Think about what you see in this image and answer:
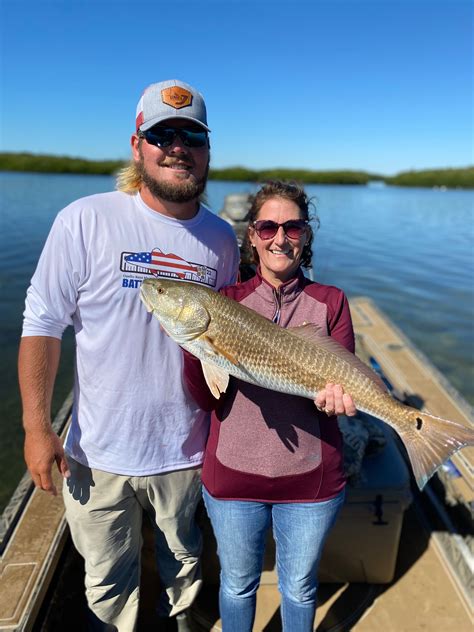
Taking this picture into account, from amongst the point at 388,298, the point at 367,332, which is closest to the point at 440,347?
the point at 388,298

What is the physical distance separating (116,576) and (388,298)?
14.5 meters

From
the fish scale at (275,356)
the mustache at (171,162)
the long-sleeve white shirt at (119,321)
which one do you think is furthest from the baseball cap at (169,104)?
the fish scale at (275,356)

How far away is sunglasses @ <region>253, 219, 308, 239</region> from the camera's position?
7.64ft

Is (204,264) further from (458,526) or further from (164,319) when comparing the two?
(458,526)

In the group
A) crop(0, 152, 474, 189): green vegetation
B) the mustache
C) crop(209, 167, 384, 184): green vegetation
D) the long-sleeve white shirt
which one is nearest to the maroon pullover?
the long-sleeve white shirt

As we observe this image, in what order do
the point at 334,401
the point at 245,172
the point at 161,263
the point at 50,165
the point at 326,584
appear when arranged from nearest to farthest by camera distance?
the point at 334,401
the point at 161,263
the point at 326,584
the point at 50,165
the point at 245,172

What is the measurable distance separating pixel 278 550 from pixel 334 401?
1000 millimetres

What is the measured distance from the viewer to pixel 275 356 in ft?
7.84

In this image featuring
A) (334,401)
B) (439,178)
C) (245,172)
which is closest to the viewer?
(334,401)

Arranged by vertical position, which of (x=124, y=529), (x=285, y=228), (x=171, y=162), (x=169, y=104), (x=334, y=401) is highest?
(x=169, y=104)

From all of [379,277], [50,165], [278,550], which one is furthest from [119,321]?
[50,165]

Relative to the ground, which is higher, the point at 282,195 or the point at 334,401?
the point at 282,195

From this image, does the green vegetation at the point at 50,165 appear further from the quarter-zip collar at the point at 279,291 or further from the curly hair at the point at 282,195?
the quarter-zip collar at the point at 279,291

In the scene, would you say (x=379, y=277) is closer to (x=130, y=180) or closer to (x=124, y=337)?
(x=130, y=180)
